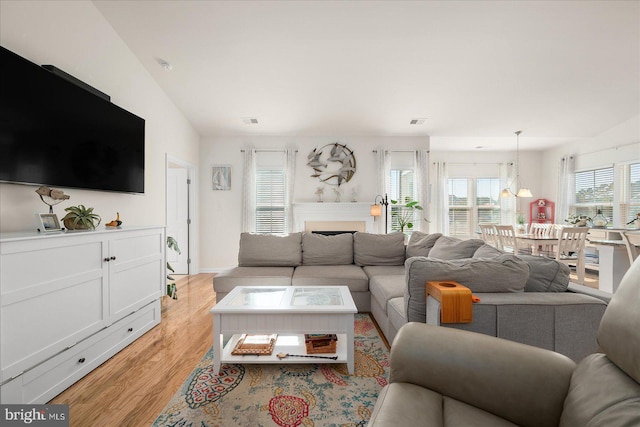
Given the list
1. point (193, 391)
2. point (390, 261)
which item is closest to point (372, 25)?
point (390, 261)

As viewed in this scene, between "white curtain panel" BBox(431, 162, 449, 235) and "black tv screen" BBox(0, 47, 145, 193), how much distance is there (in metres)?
6.38

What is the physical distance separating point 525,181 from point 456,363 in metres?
8.02

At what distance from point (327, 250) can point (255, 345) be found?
1.77m

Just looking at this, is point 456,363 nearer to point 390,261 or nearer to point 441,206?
point 390,261

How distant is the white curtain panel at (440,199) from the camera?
283 inches

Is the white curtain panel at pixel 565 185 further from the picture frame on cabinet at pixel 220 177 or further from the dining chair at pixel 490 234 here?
the picture frame on cabinet at pixel 220 177

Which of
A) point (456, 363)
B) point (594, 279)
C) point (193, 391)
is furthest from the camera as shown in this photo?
point (594, 279)

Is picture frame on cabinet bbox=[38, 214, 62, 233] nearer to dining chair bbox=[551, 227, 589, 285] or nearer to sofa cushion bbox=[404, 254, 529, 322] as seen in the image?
sofa cushion bbox=[404, 254, 529, 322]

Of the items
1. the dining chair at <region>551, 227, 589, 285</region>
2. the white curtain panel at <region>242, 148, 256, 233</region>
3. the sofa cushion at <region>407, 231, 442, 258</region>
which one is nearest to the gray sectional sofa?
the sofa cushion at <region>407, 231, 442, 258</region>

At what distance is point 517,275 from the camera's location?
1.71 metres

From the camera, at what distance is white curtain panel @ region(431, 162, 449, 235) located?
718cm

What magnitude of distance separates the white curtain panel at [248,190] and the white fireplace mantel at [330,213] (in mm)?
831

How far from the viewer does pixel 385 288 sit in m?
2.59

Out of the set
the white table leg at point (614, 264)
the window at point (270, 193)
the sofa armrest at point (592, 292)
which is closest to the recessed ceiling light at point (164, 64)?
the window at point (270, 193)
